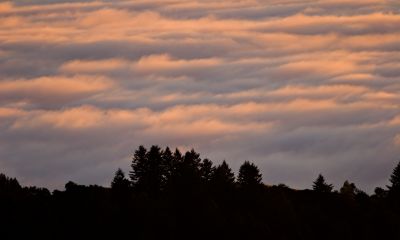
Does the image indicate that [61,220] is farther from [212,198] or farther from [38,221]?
[212,198]

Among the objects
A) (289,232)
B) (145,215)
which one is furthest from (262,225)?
(145,215)

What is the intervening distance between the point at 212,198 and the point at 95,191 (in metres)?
20.8

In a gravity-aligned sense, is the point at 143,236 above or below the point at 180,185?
below

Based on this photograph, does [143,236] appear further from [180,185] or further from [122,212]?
[180,185]

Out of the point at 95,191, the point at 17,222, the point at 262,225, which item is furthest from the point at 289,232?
the point at 17,222

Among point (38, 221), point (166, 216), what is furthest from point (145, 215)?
point (38, 221)

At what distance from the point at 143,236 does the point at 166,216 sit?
27.5 feet

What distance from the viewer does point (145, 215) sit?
182625mm

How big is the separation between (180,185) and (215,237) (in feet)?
54.0

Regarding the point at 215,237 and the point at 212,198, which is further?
the point at 212,198

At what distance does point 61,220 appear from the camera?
180 metres

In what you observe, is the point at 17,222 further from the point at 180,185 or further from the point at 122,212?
the point at 180,185

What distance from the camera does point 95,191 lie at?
190125 millimetres

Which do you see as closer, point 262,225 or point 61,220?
point 61,220
